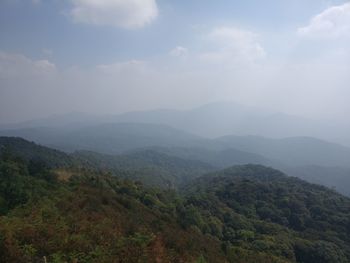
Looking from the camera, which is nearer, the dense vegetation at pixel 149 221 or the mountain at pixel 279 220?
the dense vegetation at pixel 149 221

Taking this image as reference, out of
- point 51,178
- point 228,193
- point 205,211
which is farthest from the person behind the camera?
point 228,193

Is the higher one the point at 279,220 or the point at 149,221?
the point at 149,221

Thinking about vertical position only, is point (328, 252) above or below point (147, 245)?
below

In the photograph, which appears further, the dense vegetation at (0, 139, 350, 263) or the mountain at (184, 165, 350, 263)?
the mountain at (184, 165, 350, 263)

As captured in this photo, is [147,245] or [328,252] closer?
[147,245]

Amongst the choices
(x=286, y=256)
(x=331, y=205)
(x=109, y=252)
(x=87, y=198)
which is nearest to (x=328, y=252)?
(x=286, y=256)

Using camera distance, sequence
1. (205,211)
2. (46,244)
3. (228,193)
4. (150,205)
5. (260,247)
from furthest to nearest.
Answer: (228,193) → (205,211) → (150,205) → (260,247) → (46,244)

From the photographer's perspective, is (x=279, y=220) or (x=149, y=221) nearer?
(x=149, y=221)

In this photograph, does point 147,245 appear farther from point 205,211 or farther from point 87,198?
point 205,211
